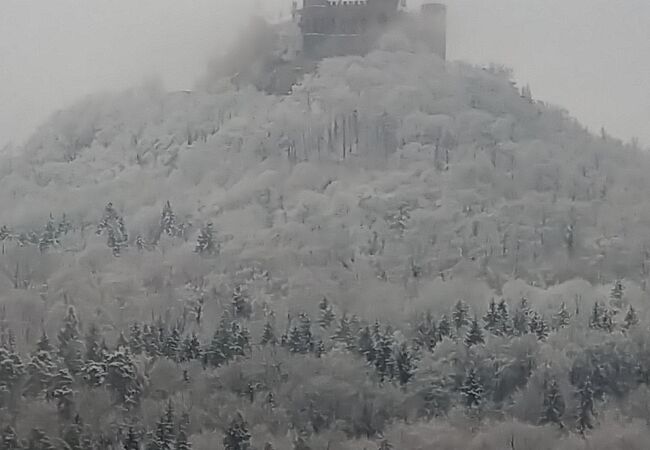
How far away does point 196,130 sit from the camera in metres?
97.3

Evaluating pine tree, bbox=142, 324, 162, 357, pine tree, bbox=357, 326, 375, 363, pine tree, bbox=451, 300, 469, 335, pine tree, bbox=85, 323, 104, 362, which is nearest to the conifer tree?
pine tree, bbox=142, 324, 162, 357

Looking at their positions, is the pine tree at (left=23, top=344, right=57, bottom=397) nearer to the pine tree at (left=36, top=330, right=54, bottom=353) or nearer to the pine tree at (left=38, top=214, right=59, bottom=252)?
the pine tree at (left=36, top=330, right=54, bottom=353)

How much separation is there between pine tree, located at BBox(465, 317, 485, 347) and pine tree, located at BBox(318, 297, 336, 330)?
24.1 ft

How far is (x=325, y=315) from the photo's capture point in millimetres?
67750

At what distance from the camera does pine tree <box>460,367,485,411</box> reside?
201 feet

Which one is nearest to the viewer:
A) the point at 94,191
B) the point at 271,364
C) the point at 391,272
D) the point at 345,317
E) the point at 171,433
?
the point at 171,433

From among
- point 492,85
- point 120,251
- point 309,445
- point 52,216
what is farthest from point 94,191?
point 309,445

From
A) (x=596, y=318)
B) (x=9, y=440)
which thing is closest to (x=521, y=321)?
(x=596, y=318)

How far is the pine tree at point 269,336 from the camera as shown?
64.8m

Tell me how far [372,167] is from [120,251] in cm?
2054

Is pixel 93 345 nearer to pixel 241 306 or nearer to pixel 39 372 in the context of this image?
pixel 39 372

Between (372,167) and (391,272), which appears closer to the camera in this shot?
(391,272)

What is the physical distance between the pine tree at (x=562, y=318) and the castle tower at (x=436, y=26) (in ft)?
129

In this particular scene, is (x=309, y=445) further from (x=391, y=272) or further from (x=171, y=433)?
(x=391, y=272)
